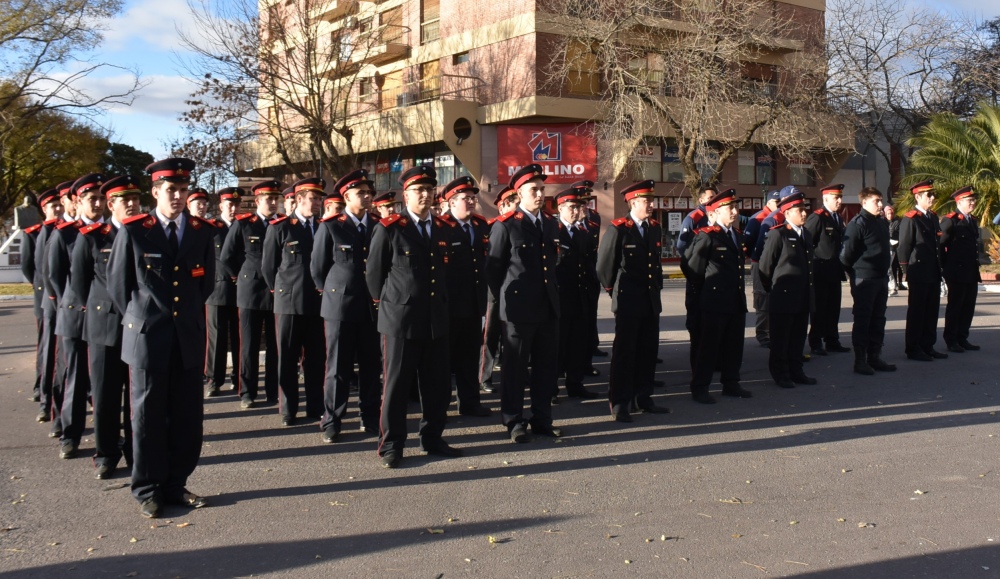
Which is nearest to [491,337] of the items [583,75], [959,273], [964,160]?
[959,273]

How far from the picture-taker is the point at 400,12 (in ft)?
122

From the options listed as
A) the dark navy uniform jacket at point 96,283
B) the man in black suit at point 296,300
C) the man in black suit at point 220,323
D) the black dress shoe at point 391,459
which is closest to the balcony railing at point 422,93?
the man in black suit at point 220,323

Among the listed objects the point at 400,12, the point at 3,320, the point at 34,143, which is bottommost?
the point at 3,320

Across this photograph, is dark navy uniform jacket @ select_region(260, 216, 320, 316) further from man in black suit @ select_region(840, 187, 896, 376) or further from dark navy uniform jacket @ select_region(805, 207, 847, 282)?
dark navy uniform jacket @ select_region(805, 207, 847, 282)

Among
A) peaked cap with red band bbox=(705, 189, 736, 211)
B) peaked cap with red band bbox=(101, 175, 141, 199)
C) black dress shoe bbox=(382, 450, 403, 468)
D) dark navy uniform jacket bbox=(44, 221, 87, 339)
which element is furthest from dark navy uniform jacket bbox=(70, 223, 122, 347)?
peaked cap with red band bbox=(705, 189, 736, 211)

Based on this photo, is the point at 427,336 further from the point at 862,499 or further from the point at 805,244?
the point at 805,244

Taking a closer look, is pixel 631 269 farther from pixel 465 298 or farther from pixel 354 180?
pixel 354 180

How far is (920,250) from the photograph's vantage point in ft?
36.2

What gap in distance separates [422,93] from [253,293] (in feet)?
96.1

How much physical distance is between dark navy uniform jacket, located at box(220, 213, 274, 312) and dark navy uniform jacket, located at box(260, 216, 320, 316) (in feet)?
0.69

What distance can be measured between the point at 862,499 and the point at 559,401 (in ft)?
12.1

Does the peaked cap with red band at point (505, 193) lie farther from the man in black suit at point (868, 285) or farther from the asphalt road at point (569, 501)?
the man in black suit at point (868, 285)

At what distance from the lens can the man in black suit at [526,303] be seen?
720 centimetres

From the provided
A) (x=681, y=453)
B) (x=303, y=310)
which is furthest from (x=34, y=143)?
(x=681, y=453)
